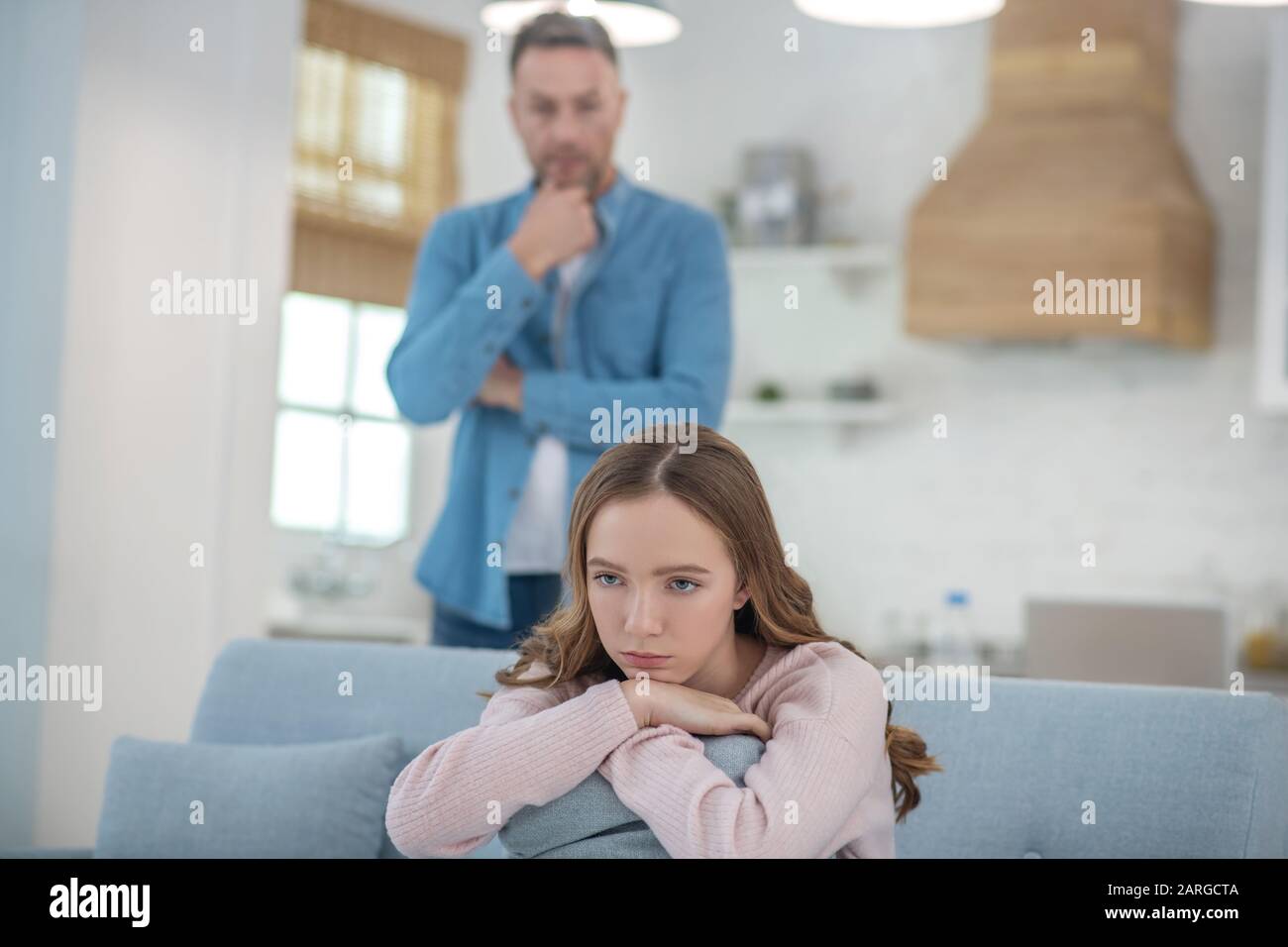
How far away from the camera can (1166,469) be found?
5102mm

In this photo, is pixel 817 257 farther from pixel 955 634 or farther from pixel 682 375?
pixel 682 375

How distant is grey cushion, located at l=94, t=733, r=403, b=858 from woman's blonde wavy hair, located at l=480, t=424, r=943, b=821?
0.72 metres

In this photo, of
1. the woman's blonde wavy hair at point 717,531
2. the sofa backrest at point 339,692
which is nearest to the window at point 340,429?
the sofa backrest at point 339,692

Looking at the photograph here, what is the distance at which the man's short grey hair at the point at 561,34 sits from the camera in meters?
2.21

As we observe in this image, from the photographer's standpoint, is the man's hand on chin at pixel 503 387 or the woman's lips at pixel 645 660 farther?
the man's hand on chin at pixel 503 387

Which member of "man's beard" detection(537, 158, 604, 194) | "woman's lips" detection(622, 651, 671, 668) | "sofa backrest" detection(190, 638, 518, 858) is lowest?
"sofa backrest" detection(190, 638, 518, 858)

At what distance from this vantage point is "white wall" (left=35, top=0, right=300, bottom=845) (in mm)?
3596

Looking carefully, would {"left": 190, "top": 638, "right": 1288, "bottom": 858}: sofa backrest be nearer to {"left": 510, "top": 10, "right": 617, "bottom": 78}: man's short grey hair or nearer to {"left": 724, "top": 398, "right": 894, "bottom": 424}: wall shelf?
{"left": 510, "top": 10, "right": 617, "bottom": 78}: man's short grey hair

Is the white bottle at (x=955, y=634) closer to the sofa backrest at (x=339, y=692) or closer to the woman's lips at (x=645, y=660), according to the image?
the sofa backrest at (x=339, y=692)

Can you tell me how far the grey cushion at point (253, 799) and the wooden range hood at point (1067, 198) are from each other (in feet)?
10.4

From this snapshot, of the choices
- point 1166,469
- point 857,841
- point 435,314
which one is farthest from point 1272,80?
point 857,841

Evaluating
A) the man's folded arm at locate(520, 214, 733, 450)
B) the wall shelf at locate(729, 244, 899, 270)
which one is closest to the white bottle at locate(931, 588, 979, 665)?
the wall shelf at locate(729, 244, 899, 270)

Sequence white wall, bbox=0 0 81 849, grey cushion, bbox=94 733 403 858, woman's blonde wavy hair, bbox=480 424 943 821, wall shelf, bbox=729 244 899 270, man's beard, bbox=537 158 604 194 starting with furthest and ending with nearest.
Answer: wall shelf, bbox=729 244 899 270
white wall, bbox=0 0 81 849
man's beard, bbox=537 158 604 194
grey cushion, bbox=94 733 403 858
woman's blonde wavy hair, bbox=480 424 943 821
